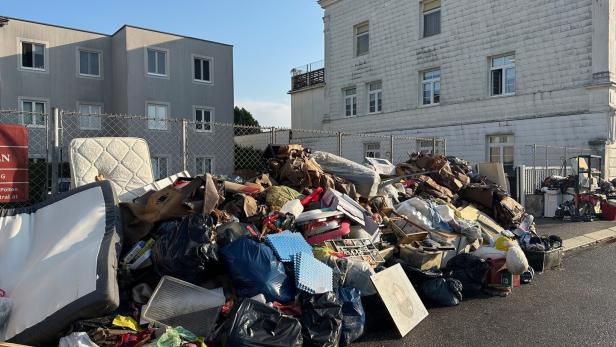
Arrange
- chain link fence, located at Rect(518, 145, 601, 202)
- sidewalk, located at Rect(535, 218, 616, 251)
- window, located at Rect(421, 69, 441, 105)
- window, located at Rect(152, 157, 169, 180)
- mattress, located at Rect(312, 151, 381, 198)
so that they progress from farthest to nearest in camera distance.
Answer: window, located at Rect(421, 69, 441, 105)
chain link fence, located at Rect(518, 145, 601, 202)
window, located at Rect(152, 157, 169, 180)
sidewalk, located at Rect(535, 218, 616, 251)
mattress, located at Rect(312, 151, 381, 198)

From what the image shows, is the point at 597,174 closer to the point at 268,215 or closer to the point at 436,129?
the point at 436,129

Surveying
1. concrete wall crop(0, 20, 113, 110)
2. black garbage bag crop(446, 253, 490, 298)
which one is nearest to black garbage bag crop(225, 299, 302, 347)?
black garbage bag crop(446, 253, 490, 298)

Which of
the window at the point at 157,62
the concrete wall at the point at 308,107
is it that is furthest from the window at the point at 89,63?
the concrete wall at the point at 308,107

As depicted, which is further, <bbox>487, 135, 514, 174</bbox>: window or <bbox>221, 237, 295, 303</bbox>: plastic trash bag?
<bbox>487, 135, 514, 174</bbox>: window

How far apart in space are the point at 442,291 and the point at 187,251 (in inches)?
106

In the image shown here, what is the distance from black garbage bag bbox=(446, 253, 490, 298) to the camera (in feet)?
17.5

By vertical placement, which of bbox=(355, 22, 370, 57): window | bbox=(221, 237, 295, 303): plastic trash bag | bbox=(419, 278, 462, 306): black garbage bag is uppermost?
bbox=(355, 22, 370, 57): window

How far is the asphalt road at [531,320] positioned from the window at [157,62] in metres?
20.6

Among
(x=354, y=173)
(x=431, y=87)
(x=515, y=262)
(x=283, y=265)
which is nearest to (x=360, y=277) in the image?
(x=283, y=265)

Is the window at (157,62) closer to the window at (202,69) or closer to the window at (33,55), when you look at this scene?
the window at (202,69)

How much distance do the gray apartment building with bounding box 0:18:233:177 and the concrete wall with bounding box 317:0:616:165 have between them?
22.0 feet

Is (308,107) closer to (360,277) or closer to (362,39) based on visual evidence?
(362,39)

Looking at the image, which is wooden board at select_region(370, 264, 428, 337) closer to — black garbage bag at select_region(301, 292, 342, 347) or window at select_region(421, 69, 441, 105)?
Result: black garbage bag at select_region(301, 292, 342, 347)

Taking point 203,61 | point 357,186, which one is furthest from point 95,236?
point 203,61
